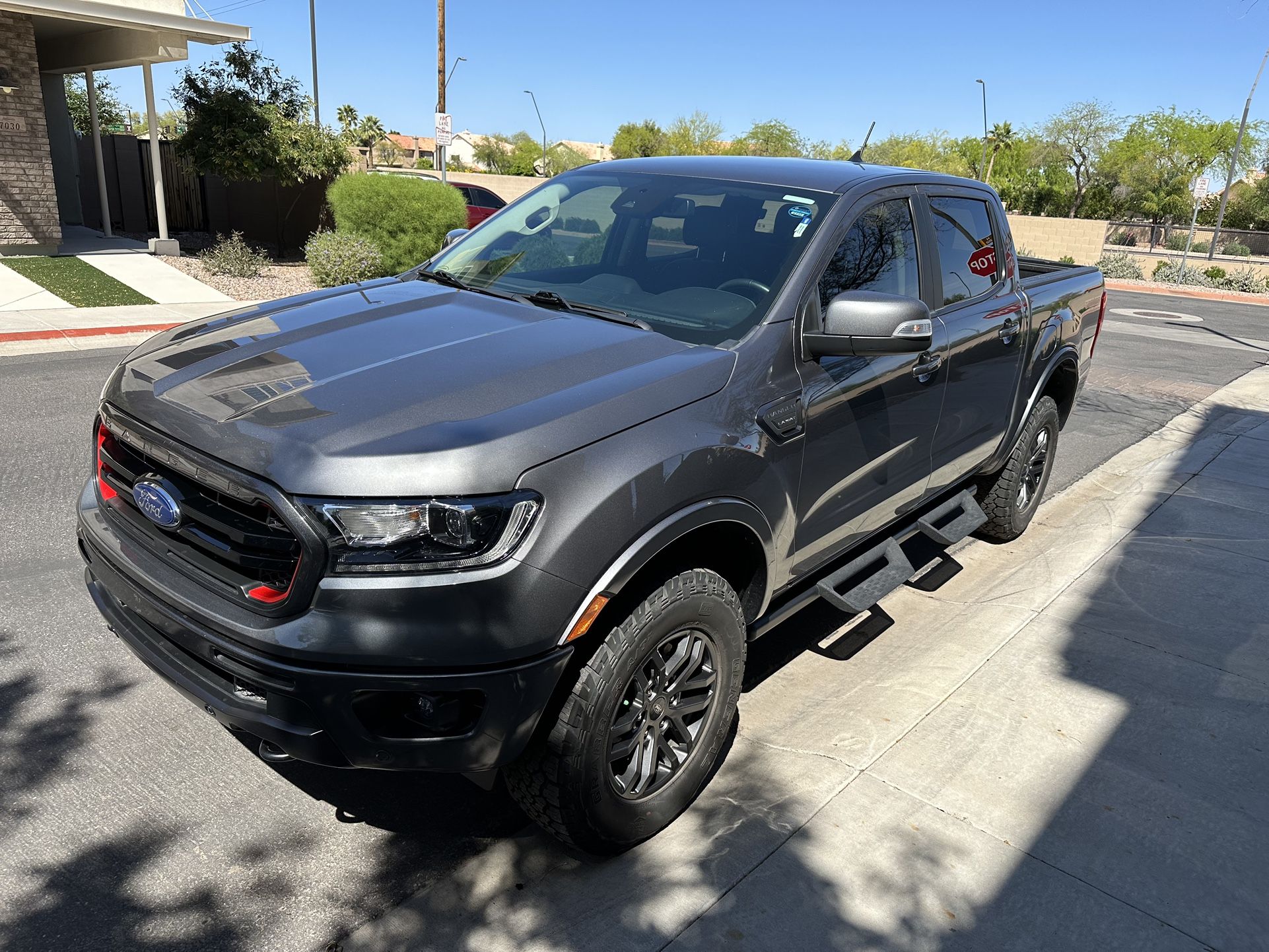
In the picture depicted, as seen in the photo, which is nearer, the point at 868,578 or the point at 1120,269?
the point at 868,578

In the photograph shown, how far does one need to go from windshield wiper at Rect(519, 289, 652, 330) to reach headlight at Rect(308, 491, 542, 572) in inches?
45.0

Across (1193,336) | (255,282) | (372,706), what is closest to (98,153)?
(255,282)

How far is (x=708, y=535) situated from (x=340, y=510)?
116cm

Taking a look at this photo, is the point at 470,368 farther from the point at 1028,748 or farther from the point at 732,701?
the point at 1028,748

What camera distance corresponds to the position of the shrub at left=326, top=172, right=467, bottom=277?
1489cm

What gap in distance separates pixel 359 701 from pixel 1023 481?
429 centimetres

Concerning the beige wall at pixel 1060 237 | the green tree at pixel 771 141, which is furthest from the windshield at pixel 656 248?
the green tree at pixel 771 141

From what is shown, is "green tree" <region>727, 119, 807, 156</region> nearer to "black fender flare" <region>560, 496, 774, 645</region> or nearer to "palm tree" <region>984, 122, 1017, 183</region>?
"palm tree" <region>984, 122, 1017, 183</region>

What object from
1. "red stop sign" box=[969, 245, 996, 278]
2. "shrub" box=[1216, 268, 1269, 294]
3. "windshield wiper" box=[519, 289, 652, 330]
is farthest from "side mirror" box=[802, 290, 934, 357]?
"shrub" box=[1216, 268, 1269, 294]

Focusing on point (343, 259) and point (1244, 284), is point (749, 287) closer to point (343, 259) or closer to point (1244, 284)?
point (343, 259)

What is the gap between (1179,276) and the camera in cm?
2842

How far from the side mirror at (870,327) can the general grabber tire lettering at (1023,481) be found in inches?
91.8

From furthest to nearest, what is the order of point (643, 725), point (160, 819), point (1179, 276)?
point (1179, 276) → point (160, 819) → point (643, 725)

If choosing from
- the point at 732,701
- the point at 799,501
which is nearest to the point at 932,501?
the point at 799,501
